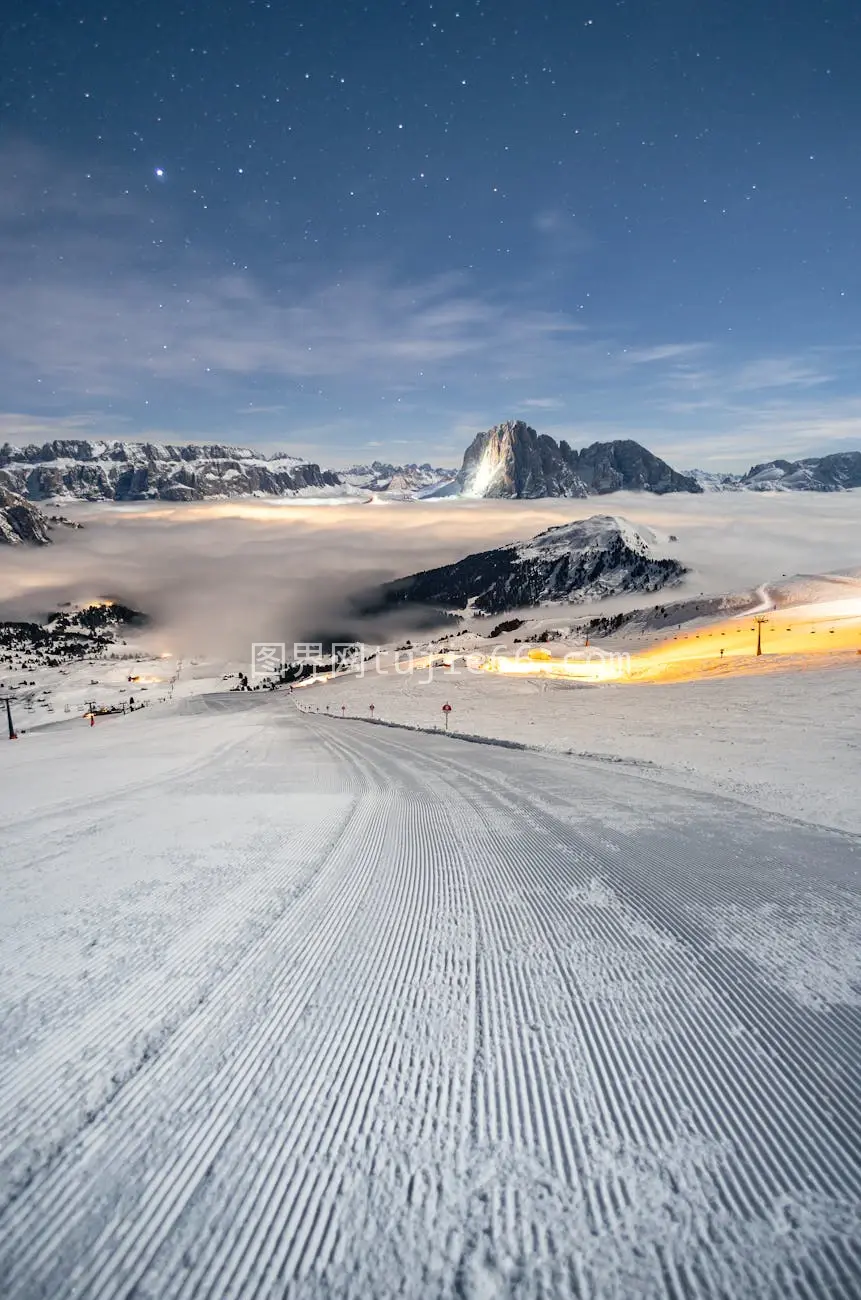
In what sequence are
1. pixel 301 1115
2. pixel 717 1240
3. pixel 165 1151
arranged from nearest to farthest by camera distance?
pixel 717 1240 < pixel 165 1151 < pixel 301 1115

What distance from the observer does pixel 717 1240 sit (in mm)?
2455

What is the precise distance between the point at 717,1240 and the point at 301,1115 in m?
1.94

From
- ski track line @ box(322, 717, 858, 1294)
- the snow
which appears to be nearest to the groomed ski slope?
ski track line @ box(322, 717, 858, 1294)

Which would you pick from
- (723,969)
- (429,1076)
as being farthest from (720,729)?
(429,1076)

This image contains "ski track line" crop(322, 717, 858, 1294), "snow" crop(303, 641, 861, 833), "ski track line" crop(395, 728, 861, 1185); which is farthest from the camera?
"snow" crop(303, 641, 861, 833)

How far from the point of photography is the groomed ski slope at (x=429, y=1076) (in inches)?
94.7

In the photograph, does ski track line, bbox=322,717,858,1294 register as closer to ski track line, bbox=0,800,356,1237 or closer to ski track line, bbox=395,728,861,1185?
ski track line, bbox=395,728,861,1185

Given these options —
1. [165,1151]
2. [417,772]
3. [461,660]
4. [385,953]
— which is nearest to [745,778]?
[417,772]

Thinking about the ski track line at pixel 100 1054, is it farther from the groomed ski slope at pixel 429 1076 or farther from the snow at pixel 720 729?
the snow at pixel 720 729

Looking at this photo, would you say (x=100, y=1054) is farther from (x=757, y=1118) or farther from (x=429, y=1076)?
(x=757, y=1118)

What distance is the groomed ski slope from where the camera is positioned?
2406 mm

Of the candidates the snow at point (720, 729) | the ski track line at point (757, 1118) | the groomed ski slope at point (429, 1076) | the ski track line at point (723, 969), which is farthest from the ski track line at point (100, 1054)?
the snow at point (720, 729)

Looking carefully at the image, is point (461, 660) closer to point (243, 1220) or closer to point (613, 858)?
point (613, 858)

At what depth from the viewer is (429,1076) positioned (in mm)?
3459
